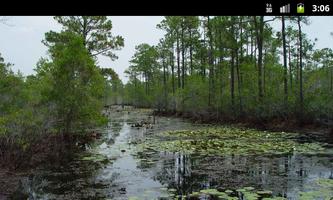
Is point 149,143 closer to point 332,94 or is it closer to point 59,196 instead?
point 59,196

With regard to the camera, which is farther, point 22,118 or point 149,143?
point 149,143

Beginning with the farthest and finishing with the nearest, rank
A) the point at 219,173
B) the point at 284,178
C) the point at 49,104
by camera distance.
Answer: the point at 49,104 → the point at 219,173 → the point at 284,178

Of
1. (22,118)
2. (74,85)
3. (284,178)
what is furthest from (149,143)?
(284,178)

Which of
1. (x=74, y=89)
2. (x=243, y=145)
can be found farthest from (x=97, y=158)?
(x=243, y=145)

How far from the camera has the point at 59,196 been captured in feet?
30.1

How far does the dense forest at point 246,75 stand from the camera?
25.2 metres

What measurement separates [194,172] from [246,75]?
20.2m

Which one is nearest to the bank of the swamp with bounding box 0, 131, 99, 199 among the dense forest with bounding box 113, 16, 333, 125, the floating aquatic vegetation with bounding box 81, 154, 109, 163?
the floating aquatic vegetation with bounding box 81, 154, 109, 163
